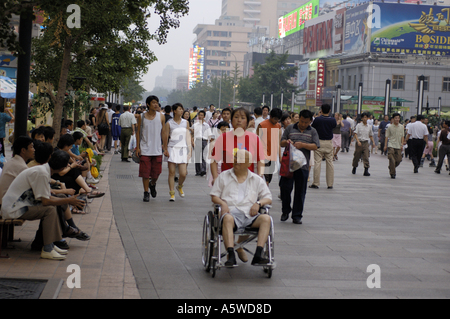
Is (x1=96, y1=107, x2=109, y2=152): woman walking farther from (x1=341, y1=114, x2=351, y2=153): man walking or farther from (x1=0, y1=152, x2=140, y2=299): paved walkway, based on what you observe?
(x1=0, y1=152, x2=140, y2=299): paved walkway

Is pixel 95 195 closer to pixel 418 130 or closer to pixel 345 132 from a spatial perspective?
pixel 418 130

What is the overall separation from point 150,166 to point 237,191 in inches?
205

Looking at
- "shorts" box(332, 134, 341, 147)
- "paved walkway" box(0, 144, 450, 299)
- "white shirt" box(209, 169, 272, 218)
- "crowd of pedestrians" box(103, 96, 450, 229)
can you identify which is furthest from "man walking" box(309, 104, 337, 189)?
"white shirt" box(209, 169, 272, 218)

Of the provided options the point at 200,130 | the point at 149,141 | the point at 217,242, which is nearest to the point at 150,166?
the point at 149,141

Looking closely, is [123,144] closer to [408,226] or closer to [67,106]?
[67,106]

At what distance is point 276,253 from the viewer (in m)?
7.16

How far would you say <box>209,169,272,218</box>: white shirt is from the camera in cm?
622

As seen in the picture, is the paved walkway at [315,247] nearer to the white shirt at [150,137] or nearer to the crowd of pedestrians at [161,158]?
the crowd of pedestrians at [161,158]

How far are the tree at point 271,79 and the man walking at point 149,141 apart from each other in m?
59.4

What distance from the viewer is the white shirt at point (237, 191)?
6223 millimetres

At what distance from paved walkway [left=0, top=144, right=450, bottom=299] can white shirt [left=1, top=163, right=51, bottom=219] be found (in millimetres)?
514

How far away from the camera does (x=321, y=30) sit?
79.5 metres
